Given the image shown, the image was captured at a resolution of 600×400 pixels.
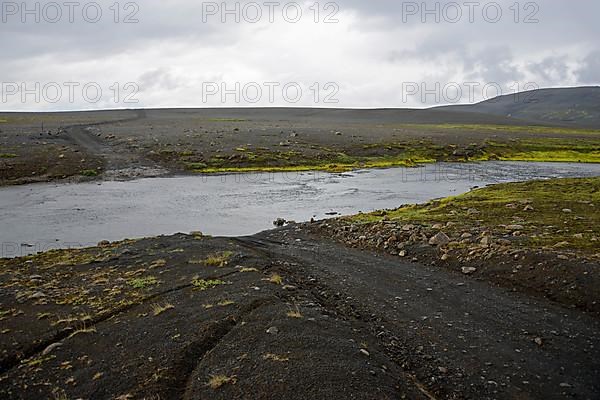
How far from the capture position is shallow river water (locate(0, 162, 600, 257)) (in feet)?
76.9

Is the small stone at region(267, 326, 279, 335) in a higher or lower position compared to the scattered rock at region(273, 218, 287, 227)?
lower

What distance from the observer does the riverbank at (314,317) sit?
336 inches

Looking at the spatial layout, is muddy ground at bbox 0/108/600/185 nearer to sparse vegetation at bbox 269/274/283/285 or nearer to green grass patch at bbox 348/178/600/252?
green grass patch at bbox 348/178/600/252

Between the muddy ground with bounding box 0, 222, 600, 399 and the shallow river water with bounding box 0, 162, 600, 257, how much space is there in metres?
8.28

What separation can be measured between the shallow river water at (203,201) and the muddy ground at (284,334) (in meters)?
8.28

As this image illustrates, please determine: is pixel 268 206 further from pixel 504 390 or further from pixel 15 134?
pixel 15 134

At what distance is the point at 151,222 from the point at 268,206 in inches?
284

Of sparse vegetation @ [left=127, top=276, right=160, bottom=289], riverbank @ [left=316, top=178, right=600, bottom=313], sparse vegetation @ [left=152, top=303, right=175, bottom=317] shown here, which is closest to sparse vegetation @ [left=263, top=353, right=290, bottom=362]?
sparse vegetation @ [left=152, top=303, right=175, bottom=317]

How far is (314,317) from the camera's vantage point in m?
10.7

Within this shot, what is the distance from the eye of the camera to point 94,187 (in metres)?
37.8

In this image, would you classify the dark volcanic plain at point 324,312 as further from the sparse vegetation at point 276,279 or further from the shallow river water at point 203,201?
the shallow river water at point 203,201

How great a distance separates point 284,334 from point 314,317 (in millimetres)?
1054

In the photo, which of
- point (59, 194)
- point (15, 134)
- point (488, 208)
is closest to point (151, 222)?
point (59, 194)

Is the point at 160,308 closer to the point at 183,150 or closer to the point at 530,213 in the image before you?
the point at 530,213
